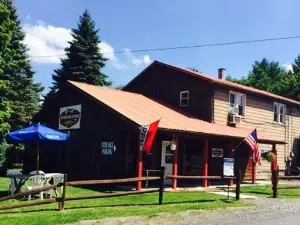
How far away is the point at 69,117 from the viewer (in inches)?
827

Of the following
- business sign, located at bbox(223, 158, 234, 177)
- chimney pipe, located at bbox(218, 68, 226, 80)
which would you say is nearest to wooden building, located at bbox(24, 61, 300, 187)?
chimney pipe, located at bbox(218, 68, 226, 80)

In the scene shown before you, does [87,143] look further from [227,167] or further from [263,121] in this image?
[263,121]

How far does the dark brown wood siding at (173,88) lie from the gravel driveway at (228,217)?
1082 cm

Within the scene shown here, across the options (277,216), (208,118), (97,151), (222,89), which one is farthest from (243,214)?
(222,89)

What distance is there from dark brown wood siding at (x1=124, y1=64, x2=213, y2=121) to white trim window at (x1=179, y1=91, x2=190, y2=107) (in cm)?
21

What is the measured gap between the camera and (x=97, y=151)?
19.0 meters

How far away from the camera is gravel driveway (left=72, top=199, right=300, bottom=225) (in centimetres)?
981

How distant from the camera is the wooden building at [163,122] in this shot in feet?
59.2

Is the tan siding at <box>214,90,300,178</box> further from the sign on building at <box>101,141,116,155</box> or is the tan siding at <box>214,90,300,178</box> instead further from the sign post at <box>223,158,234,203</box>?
the sign post at <box>223,158,234,203</box>

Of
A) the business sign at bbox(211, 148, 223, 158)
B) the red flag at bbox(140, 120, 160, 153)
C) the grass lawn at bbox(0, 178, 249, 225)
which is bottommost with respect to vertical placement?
the grass lawn at bbox(0, 178, 249, 225)

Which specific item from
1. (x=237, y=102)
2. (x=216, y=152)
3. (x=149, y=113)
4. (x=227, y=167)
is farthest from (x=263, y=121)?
(x=227, y=167)

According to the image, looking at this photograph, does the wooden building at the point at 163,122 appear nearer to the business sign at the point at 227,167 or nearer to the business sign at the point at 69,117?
the business sign at the point at 69,117

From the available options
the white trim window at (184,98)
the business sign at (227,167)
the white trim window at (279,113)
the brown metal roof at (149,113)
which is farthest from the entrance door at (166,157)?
the white trim window at (279,113)

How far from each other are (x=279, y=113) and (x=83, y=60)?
64.4ft
